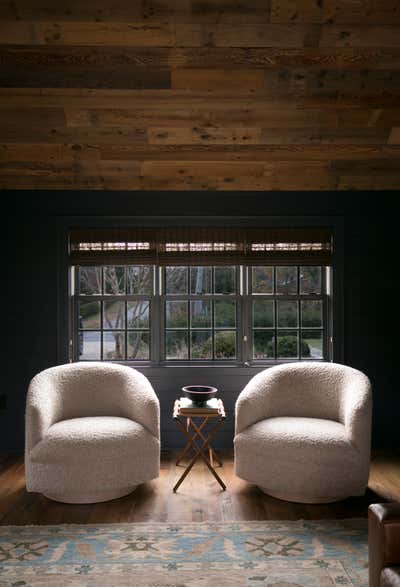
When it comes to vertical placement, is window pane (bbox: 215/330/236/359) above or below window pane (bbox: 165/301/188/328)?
below

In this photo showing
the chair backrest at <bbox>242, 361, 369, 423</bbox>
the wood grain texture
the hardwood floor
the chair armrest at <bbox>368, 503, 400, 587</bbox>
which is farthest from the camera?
the chair backrest at <bbox>242, 361, 369, 423</bbox>

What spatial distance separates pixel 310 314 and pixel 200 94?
7.84 feet

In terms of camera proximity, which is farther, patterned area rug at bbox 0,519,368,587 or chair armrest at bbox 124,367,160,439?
chair armrest at bbox 124,367,160,439

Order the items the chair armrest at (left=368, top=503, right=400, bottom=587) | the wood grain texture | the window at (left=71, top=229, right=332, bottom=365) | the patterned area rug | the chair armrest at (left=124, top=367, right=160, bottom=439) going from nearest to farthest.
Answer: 1. the chair armrest at (left=368, top=503, right=400, bottom=587)
2. the patterned area rug
3. the wood grain texture
4. the chair armrest at (left=124, top=367, right=160, bottom=439)
5. the window at (left=71, top=229, right=332, bottom=365)

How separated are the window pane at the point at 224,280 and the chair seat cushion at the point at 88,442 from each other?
1.84 m

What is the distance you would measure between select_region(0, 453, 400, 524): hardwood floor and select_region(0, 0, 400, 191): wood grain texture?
8.48ft

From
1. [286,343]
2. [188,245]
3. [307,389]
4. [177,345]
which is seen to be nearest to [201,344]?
[177,345]

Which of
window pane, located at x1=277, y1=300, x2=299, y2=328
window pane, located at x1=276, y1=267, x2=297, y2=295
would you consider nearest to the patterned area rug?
window pane, located at x1=277, y1=300, x2=299, y2=328

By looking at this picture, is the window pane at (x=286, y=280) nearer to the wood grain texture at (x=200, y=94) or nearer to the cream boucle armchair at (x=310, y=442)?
the wood grain texture at (x=200, y=94)

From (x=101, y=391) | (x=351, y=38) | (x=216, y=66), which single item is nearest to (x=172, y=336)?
(x=101, y=391)

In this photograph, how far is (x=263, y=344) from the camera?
215 inches

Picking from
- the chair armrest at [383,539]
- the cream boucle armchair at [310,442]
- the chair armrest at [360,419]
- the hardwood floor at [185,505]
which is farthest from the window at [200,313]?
the chair armrest at [383,539]

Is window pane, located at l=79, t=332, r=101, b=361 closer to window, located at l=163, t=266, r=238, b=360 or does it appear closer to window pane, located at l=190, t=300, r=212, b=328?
window, located at l=163, t=266, r=238, b=360

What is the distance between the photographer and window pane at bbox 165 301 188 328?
5.45m
